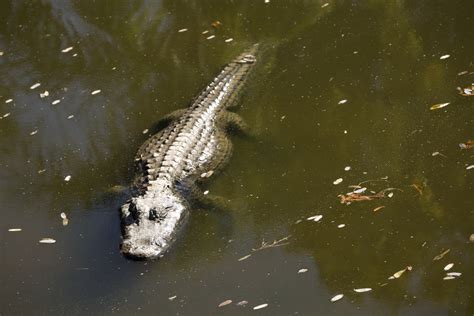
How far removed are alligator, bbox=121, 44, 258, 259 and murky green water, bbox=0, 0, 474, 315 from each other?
168 millimetres

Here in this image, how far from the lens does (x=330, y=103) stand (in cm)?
790

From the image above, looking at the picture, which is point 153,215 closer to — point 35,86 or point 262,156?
point 262,156

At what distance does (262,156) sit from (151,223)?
4.78 ft

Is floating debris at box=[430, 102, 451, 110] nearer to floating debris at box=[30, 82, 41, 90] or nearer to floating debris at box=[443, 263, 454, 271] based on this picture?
floating debris at box=[443, 263, 454, 271]

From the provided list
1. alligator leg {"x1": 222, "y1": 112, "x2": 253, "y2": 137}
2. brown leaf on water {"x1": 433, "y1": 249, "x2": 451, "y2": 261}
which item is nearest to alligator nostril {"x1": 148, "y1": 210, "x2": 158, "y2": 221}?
alligator leg {"x1": 222, "y1": 112, "x2": 253, "y2": 137}

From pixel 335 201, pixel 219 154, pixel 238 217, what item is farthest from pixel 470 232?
pixel 219 154

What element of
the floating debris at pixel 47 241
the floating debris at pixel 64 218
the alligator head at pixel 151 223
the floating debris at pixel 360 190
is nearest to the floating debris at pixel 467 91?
the floating debris at pixel 360 190

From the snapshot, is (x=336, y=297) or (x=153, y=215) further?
(x=153, y=215)

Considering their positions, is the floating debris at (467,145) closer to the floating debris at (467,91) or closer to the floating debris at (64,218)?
the floating debris at (467,91)

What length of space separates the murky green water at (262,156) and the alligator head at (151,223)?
13 centimetres

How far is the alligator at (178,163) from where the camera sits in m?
6.55

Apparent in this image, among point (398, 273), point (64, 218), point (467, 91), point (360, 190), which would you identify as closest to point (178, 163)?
point (64, 218)

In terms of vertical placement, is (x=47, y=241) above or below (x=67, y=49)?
below

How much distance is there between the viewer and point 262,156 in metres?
7.35
